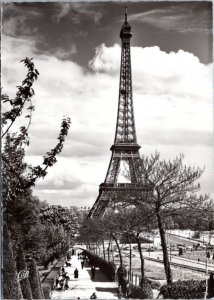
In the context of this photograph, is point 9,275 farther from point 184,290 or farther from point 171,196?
point 171,196

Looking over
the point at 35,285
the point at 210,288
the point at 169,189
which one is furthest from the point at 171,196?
the point at 35,285

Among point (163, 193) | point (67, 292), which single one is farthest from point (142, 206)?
point (67, 292)

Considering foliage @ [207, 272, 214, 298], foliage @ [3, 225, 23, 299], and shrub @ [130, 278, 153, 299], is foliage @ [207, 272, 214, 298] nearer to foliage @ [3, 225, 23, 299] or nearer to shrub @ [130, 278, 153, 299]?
shrub @ [130, 278, 153, 299]

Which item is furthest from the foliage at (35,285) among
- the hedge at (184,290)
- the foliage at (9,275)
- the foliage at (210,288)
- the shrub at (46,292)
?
the foliage at (210,288)

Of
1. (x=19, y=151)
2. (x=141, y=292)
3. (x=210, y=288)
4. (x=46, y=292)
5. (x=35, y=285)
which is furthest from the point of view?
(x=46, y=292)

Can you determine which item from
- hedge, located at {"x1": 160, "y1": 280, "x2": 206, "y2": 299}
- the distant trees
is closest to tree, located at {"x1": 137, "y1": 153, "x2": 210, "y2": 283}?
the distant trees

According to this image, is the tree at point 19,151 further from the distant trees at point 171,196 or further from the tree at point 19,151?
the distant trees at point 171,196
